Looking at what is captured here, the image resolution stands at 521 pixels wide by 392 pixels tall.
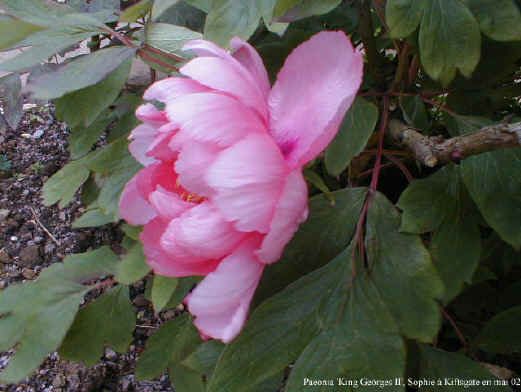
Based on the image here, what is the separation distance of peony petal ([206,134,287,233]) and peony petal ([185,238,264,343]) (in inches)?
1.0

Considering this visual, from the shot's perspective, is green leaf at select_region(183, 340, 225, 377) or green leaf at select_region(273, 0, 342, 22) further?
green leaf at select_region(183, 340, 225, 377)

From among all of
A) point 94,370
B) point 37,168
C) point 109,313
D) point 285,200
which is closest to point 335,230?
point 285,200

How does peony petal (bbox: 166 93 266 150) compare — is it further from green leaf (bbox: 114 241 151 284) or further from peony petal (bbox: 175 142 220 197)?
green leaf (bbox: 114 241 151 284)

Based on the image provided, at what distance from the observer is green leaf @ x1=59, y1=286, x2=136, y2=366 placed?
63cm

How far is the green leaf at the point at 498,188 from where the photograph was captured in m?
0.44

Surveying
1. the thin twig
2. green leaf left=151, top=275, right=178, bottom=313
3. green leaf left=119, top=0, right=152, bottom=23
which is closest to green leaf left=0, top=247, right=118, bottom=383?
green leaf left=151, top=275, right=178, bottom=313

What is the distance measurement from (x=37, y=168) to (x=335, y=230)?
3.68 ft

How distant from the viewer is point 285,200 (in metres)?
0.30

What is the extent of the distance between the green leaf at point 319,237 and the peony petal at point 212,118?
150 millimetres

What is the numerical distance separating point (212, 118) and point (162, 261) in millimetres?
123

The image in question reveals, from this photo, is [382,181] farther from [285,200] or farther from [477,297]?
[285,200]

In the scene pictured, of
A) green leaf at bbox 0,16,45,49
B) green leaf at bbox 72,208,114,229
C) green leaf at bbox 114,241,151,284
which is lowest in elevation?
green leaf at bbox 72,208,114,229

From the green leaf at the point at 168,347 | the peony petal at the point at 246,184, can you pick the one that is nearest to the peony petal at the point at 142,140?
the peony petal at the point at 246,184

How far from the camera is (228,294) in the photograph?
31 centimetres
